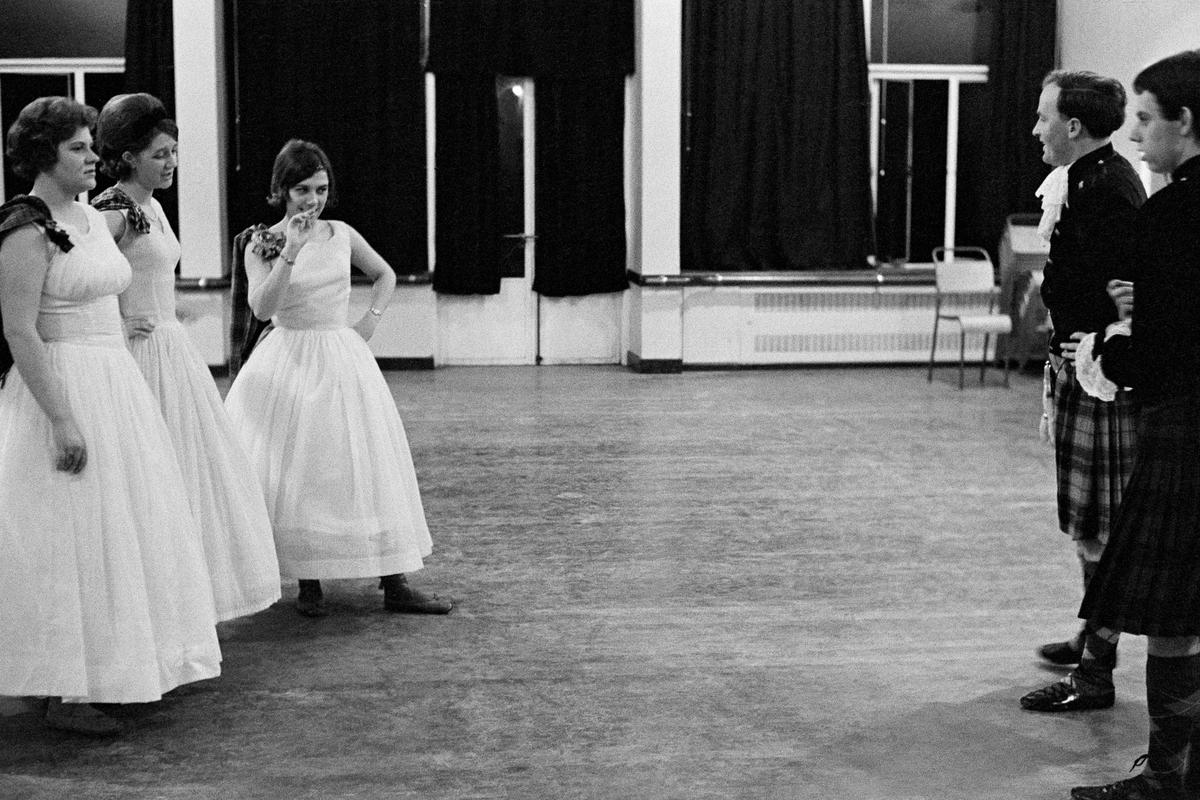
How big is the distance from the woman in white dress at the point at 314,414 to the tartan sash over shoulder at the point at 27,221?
35.0 inches

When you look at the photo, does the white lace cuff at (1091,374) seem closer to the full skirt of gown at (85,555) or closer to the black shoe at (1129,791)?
the black shoe at (1129,791)

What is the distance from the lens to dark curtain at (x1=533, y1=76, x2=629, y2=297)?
1024cm

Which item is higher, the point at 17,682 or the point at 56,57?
the point at 56,57

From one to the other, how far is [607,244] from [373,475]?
6375 millimetres

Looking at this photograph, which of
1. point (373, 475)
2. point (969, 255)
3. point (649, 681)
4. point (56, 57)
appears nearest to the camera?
point (649, 681)

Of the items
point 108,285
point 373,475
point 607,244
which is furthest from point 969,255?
point 108,285

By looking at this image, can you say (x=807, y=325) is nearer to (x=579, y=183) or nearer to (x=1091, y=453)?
(x=579, y=183)

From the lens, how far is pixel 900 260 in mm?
10688

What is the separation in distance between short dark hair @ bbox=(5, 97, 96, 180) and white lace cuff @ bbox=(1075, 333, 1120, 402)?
2262 mm

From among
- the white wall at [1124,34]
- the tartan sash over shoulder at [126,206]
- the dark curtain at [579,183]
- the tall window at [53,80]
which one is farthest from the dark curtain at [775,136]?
the tartan sash over shoulder at [126,206]

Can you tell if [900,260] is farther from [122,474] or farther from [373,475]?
[122,474]

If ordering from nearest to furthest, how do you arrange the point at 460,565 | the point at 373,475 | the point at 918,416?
the point at 373,475
the point at 460,565
the point at 918,416

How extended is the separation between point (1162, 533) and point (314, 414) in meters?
2.39

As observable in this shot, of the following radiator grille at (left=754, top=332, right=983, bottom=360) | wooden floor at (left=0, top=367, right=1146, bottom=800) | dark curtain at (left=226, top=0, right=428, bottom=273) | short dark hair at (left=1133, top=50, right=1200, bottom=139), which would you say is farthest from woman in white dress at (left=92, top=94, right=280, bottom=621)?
radiator grille at (left=754, top=332, right=983, bottom=360)
